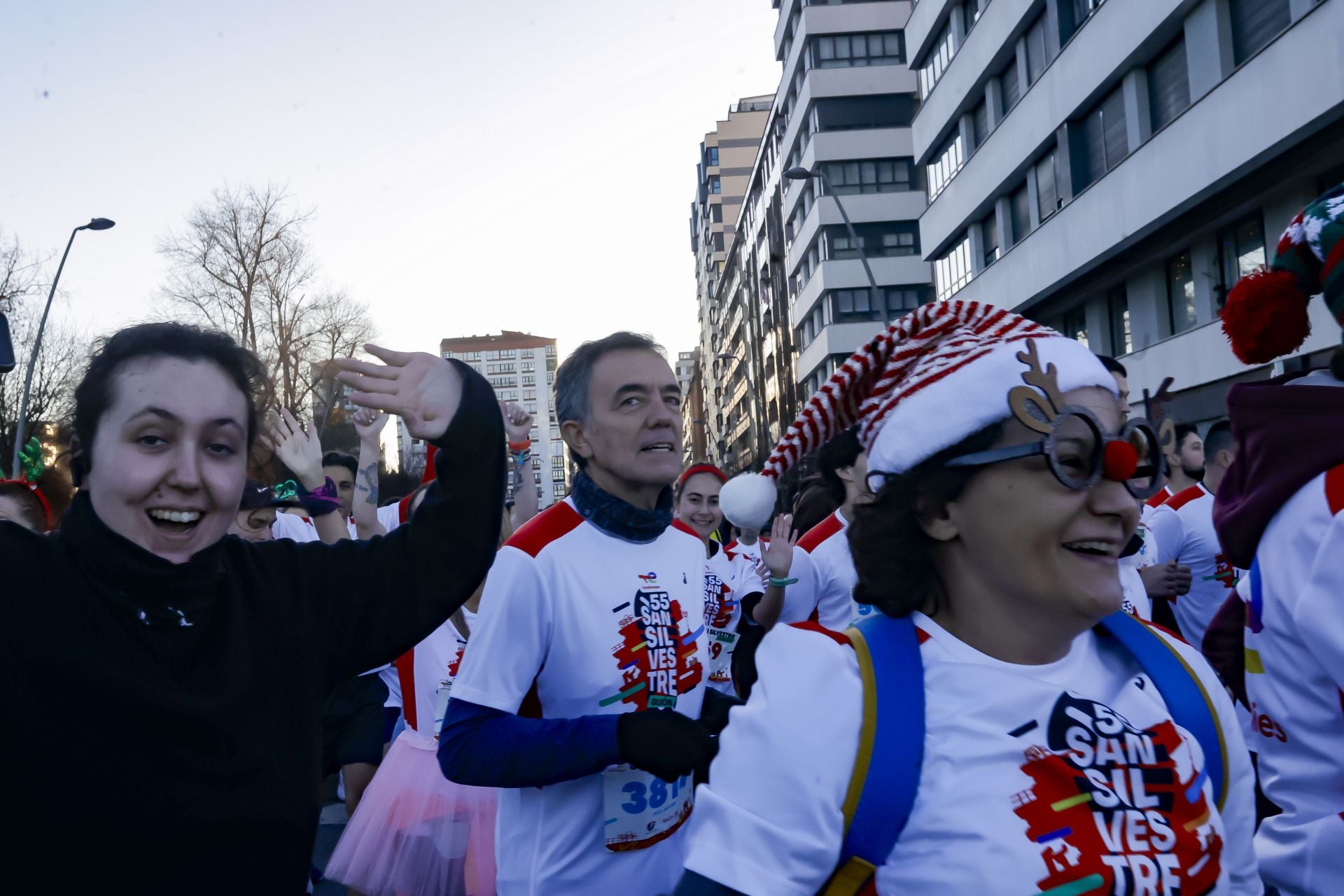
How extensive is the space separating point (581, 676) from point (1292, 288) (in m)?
2.13

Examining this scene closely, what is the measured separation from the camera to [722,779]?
5.76 ft

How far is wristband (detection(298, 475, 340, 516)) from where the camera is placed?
5.60 meters

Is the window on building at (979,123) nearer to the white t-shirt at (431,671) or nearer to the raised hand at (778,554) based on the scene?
the raised hand at (778,554)

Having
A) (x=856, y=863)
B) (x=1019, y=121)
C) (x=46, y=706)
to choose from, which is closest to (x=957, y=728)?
(x=856, y=863)

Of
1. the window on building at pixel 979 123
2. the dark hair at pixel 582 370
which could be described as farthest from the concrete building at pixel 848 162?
the dark hair at pixel 582 370

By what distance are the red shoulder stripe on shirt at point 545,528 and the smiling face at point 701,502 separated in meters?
4.08

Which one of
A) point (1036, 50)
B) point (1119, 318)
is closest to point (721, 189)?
point (1036, 50)

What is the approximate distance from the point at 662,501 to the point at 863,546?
147cm

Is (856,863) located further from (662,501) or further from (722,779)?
(662,501)

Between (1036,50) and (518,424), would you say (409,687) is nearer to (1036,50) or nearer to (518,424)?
(518,424)

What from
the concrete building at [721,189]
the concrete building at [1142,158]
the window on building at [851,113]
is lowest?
the concrete building at [1142,158]

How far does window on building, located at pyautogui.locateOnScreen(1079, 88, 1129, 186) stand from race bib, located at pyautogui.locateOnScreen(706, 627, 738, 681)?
1704 cm

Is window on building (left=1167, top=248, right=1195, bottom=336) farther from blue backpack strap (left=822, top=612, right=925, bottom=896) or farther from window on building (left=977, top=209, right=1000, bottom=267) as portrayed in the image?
blue backpack strap (left=822, top=612, right=925, bottom=896)

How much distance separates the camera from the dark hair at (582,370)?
11.5ft
